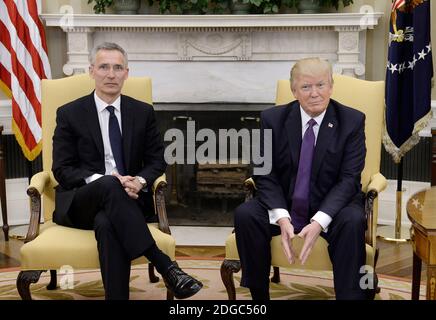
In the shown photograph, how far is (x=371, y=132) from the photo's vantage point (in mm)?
3469

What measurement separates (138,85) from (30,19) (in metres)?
1.75

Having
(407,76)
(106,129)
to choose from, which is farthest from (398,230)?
(106,129)

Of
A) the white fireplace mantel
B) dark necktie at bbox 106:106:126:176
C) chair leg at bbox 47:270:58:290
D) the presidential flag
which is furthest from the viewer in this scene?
the white fireplace mantel

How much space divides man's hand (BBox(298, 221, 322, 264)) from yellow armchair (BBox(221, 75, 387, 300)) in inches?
3.1

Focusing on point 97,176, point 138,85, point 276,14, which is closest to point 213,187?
point 276,14

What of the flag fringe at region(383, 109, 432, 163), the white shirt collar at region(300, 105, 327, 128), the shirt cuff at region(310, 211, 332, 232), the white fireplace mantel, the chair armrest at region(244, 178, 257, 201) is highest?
the white fireplace mantel

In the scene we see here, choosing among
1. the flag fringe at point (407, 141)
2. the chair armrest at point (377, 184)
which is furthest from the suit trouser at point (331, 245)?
the flag fringe at point (407, 141)

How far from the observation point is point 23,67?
16.0 ft

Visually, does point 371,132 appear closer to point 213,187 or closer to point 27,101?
point 213,187

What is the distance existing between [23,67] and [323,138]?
269cm

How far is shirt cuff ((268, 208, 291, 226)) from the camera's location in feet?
9.80

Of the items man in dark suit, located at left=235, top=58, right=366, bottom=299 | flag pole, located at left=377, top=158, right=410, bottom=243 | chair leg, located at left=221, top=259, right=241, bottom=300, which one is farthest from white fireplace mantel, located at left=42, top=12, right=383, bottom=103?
chair leg, located at left=221, top=259, right=241, bottom=300

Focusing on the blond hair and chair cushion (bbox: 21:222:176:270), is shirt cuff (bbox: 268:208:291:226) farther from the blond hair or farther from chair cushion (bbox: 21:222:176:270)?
chair cushion (bbox: 21:222:176:270)

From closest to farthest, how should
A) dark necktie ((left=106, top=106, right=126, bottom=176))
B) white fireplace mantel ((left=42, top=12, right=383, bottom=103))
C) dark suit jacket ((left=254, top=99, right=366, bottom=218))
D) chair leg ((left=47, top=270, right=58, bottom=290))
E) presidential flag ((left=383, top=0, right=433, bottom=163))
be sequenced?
1. dark suit jacket ((left=254, top=99, right=366, bottom=218))
2. dark necktie ((left=106, top=106, right=126, bottom=176))
3. chair leg ((left=47, top=270, right=58, bottom=290))
4. presidential flag ((left=383, top=0, right=433, bottom=163))
5. white fireplace mantel ((left=42, top=12, right=383, bottom=103))
